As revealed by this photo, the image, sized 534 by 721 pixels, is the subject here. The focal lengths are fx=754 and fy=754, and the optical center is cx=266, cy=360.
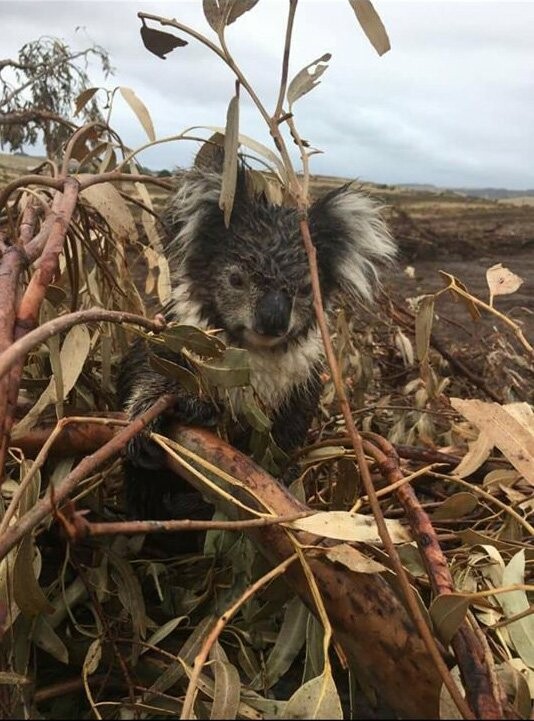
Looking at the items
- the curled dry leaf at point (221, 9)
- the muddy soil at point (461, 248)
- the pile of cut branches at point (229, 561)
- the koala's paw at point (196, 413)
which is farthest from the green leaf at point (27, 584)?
the muddy soil at point (461, 248)

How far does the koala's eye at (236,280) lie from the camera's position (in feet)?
6.36

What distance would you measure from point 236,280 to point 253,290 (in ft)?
0.23

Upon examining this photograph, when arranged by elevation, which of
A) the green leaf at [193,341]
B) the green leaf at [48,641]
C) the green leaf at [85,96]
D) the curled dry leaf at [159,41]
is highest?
the green leaf at [85,96]

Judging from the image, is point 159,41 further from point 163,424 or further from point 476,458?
point 476,458

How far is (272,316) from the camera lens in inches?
69.6

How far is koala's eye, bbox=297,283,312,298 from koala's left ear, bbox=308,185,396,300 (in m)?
0.17

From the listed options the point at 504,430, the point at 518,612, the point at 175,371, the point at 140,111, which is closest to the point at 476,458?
the point at 504,430

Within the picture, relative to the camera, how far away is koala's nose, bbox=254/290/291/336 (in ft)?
5.81

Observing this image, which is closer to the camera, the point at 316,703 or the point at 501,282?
the point at 316,703

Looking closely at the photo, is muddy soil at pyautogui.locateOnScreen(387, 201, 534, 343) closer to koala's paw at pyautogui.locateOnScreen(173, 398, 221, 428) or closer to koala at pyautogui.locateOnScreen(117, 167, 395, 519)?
koala at pyautogui.locateOnScreen(117, 167, 395, 519)

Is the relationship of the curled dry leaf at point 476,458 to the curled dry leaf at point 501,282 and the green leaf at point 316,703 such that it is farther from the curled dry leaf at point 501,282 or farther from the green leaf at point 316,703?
the green leaf at point 316,703

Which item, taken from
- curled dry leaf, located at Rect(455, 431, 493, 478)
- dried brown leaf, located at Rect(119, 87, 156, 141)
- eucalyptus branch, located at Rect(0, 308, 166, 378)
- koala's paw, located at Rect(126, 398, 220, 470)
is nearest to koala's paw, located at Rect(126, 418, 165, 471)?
koala's paw, located at Rect(126, 398, 220, 470)

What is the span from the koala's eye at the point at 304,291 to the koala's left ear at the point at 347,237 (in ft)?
0.55

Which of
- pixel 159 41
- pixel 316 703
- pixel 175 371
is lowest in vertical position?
pixel 316 703
